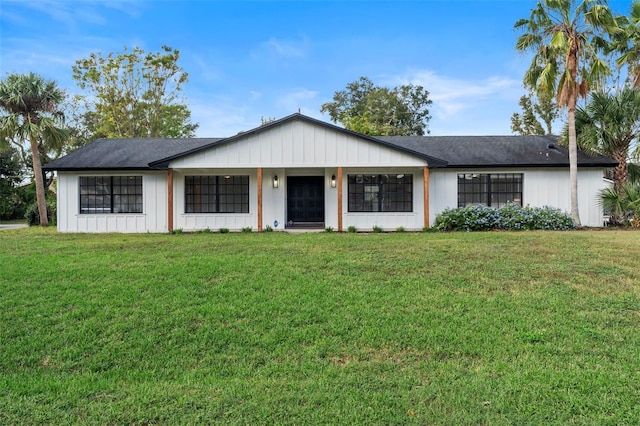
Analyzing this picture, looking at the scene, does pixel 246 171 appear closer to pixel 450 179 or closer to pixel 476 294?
pixel 450 179

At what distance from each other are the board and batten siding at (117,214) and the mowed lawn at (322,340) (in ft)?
22.2

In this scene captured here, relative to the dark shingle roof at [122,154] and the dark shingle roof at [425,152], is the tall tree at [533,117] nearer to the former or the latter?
the dark shingle roof at [425,152]

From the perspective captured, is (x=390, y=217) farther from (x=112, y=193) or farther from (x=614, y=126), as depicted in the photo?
(x=112, y=193)

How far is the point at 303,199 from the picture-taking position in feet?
48.5

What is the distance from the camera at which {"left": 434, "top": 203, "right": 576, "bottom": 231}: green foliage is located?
41.2 feet

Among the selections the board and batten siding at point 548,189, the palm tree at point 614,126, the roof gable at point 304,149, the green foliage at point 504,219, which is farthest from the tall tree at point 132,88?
the palm tree at point 614,126

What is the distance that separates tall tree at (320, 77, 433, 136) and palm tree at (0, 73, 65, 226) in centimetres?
2477

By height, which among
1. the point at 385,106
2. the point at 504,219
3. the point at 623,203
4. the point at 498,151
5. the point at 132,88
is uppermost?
the point at 385,106

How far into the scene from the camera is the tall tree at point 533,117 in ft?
105

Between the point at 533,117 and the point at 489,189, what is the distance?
2417 cm

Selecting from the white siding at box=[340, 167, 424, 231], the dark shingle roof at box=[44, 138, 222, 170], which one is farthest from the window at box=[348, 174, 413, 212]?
the dark shingle roof at box=[44, 138, 222, 170]

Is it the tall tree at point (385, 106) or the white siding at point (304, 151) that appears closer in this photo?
the white siding at point (304, 151)

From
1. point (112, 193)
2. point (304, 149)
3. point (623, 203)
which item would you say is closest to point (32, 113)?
point (112, 193)

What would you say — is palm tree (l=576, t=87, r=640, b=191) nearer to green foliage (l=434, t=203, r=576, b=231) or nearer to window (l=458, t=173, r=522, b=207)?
window (l=458, t=173, r=522, b=207)
